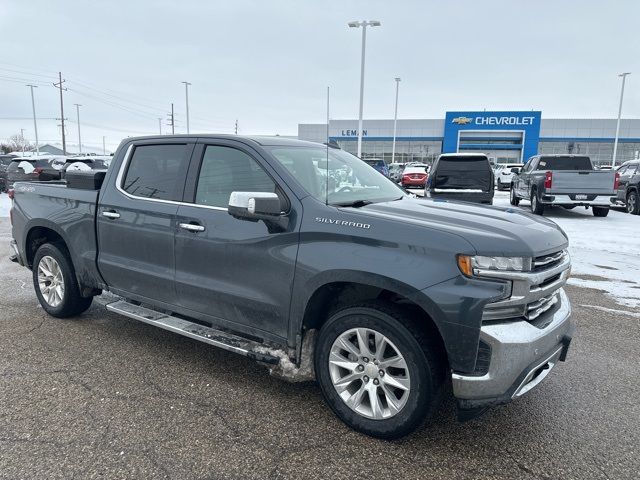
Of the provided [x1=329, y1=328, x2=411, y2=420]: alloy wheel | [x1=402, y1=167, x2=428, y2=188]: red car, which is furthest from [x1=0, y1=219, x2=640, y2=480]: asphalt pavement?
[x1=402, y1=167, x2=428, y2=188]: red car

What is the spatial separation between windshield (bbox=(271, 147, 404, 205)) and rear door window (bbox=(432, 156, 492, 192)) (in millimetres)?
8218

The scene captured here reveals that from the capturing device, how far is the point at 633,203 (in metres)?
15.2

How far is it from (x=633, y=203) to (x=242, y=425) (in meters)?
16.2

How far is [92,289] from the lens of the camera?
15.7 feet

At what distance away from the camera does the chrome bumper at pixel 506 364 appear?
2.57 metres

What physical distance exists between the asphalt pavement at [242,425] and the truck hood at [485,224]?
3.96 feet

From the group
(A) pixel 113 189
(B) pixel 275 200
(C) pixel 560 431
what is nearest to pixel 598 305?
(C) pixel 560 431

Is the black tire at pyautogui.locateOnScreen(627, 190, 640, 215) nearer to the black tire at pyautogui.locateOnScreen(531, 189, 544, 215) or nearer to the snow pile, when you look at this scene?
the snow pile

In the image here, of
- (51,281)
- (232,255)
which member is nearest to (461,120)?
(51,281)

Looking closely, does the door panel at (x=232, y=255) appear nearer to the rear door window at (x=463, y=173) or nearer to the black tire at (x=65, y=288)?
the black tire at (x=65, y=288)

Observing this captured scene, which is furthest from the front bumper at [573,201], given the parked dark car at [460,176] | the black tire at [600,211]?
the parked dark car at [460,176]

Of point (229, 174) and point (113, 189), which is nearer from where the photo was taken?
point (229, 174)

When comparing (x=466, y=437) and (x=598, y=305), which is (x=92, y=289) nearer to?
(x=466, y=437)

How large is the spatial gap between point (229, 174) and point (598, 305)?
15.3 ft
